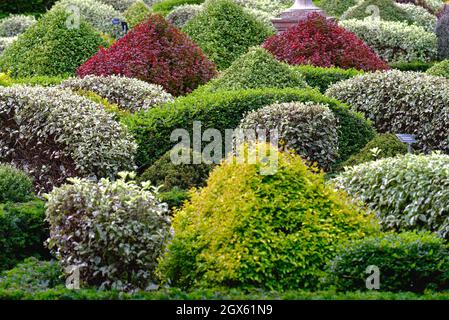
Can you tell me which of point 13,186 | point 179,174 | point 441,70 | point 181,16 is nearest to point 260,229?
point 179,174

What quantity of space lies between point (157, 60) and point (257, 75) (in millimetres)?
2285

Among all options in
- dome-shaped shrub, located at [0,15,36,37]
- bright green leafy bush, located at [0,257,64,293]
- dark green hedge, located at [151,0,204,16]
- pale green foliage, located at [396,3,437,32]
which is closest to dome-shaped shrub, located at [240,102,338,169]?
bright green leafy bush, located at [0,257,64,293]

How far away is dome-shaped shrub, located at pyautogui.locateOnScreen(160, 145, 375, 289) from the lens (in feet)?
23.1

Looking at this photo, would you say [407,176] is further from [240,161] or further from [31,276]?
[31,276]

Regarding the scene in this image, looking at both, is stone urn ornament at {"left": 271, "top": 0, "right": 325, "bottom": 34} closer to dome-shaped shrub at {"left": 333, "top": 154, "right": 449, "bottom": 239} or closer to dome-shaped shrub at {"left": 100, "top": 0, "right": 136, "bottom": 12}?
dome-shaped shrub at {"left": 100, "top": 0, "right": 136, "bottom": 12}

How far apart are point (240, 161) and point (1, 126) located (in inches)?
159

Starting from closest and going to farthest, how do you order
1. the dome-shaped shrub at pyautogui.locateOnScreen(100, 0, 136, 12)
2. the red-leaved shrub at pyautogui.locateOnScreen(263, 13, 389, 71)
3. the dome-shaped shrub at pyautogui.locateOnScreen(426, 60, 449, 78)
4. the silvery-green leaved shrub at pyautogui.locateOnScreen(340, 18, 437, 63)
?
the dome-shaped shrub at pyautogui.locateOnScreen(426, 60, 449, 78), the red-leaved shrub at pyautogui.locateOnScreen(263, 13, 389, 71), the silvery-green leaved shrub at pyautogui.locateOnScreen(340, 18, 437, 63), the dome-shaped shrub at pyautogui.locateOnScreen(100, 0, 136, 12)

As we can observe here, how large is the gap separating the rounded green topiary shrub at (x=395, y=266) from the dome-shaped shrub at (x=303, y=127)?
3346 mm

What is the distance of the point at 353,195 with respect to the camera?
8422mm

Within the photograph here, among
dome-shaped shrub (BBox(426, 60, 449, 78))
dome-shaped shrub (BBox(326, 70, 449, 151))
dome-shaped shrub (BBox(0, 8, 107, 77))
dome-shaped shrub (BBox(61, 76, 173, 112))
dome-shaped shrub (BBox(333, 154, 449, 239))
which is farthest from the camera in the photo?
dome-shaped shrub (BBox(0, 8, 107, 77))

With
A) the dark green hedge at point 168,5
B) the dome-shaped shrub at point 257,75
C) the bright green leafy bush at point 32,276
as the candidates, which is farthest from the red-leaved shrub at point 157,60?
the dark green hedge at point 168,5

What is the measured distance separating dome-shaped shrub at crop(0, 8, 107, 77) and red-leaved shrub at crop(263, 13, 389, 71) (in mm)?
2736

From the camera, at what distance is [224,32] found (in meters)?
16.8

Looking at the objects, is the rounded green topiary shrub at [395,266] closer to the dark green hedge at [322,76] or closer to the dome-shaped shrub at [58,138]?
the dome-shaped shrub at [58,138]
